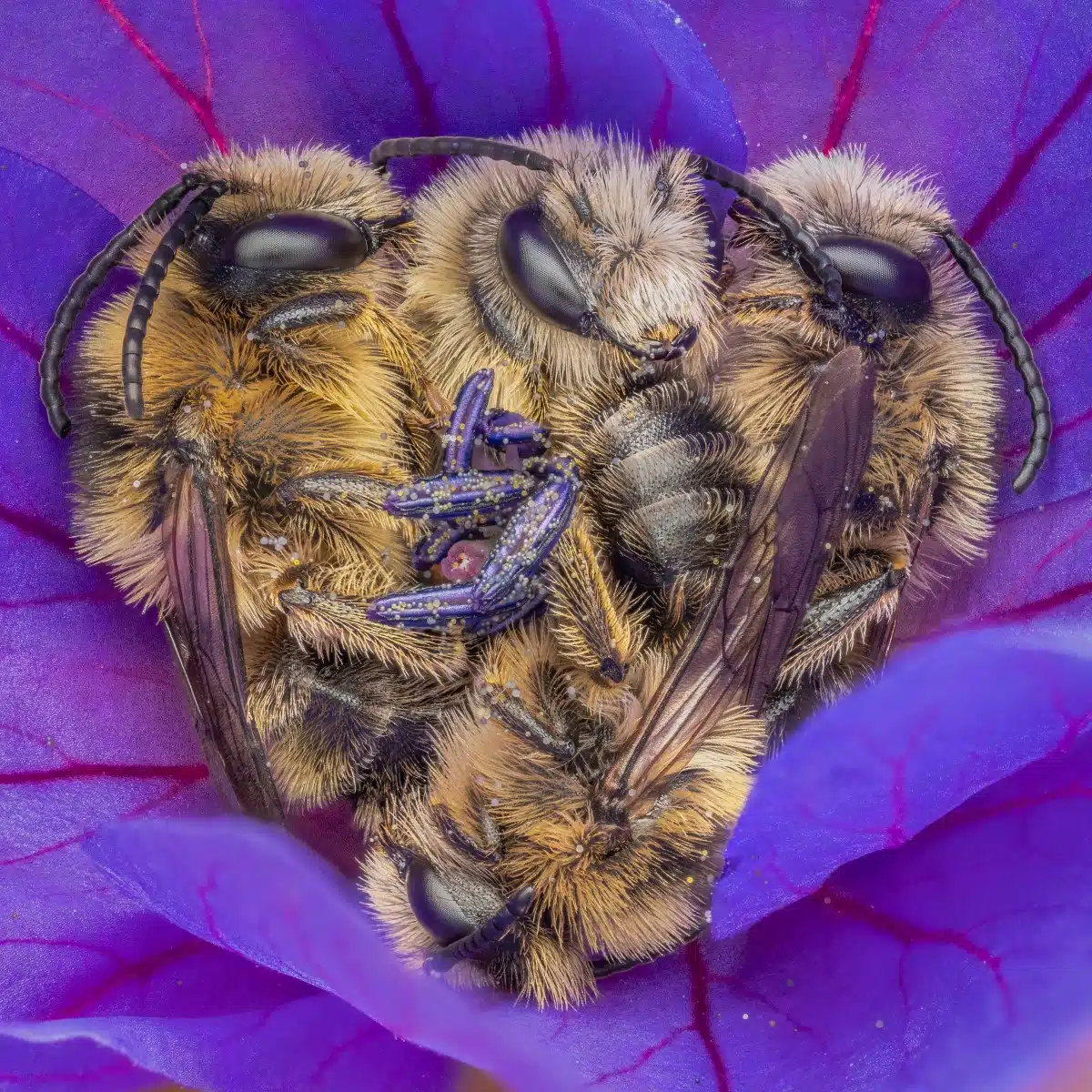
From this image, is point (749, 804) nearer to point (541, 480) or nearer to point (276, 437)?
point (541, 480)

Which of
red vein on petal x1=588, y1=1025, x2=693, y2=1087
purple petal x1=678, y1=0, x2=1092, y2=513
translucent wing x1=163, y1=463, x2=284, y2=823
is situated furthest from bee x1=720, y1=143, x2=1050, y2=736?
translucent wing x1=163, y1=463, x2=284, y2=823

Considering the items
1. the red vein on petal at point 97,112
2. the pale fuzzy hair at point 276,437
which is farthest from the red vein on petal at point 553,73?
the red vein on petal at point 97,112

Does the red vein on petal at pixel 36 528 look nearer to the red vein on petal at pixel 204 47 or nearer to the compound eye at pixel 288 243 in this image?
the compound eye at pixel 288 243

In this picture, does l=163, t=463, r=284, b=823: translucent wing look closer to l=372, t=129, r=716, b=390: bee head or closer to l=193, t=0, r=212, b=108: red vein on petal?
l=372, t=129, r=716, b=390: bee head

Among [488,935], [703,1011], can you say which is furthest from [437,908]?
[703,1011]

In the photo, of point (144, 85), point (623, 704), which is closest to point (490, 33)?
point (144, 85)
